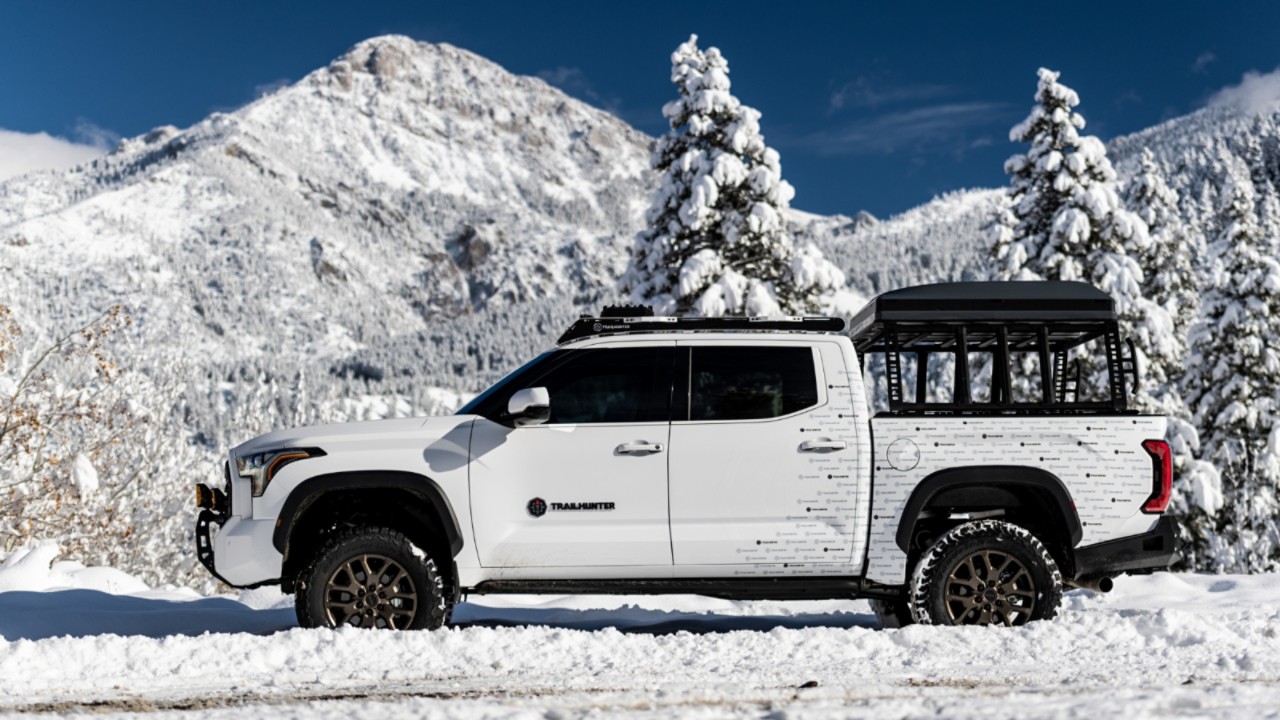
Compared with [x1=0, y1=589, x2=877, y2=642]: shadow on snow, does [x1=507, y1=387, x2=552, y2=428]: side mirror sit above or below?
above

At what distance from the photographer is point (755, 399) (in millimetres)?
7008

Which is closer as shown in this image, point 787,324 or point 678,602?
point 787,324

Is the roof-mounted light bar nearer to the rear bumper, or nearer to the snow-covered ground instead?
the snow-covered ground

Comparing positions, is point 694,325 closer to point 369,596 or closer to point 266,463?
point 369,596

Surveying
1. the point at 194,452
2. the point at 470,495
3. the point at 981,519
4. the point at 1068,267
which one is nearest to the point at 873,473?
the point at 981,519

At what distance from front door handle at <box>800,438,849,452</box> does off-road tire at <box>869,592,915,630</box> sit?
1.08 metres

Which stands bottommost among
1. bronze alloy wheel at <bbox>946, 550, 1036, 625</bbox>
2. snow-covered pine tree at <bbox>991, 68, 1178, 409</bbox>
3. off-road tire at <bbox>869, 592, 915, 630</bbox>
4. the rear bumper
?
off-road tire at <bbox>869, 592, 915, 630</bbox>

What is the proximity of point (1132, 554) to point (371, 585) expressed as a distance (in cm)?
479

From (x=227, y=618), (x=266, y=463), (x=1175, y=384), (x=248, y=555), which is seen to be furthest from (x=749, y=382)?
(x=1175, y=384)

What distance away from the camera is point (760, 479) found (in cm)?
682

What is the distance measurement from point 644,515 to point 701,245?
596 inches

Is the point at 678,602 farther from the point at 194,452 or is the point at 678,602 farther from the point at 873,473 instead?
the point at 194,452

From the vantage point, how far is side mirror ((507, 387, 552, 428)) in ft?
21.5

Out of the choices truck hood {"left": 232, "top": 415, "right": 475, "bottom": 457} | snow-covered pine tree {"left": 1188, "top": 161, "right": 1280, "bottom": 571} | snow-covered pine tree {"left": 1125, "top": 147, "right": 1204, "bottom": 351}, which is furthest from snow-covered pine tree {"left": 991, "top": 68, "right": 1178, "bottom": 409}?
truck hood {"left": 232, "top": 415, "right": 475, "bottom": 457}
